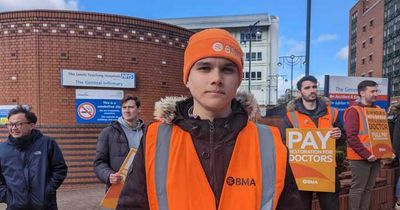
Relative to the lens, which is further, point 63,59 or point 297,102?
point 63,59

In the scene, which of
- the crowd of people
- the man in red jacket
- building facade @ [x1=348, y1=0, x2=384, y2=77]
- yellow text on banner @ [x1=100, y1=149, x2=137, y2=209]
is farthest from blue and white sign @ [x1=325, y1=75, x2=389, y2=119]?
building facade @ [x1=348, y1=0, x2=384, y2=77]

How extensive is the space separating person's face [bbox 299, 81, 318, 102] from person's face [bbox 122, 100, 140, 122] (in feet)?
6.53

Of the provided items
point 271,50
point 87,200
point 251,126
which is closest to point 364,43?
point 271,50

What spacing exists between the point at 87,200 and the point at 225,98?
23.6 feet

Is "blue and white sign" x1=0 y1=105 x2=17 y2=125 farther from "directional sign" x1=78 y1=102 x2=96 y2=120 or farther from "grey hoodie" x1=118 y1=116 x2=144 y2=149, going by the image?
"grey hoodie" x1=118 y1=116 x2=144 y2=149

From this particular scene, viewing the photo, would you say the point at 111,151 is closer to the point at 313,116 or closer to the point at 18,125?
the point at 18,125

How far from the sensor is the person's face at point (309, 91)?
14.3 ft

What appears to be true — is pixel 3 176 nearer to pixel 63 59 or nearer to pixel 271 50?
pixel 63 59

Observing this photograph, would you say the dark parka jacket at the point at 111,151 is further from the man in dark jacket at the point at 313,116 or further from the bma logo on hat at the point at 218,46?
the bma logo on hat at the point at 218,46

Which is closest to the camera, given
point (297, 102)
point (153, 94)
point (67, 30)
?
point (297, 102)

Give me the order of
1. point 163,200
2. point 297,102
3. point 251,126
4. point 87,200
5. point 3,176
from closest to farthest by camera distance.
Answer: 1. point 163,200
2. point 251,126
3. point 3,176
4. point 297,102
5. point 87,200

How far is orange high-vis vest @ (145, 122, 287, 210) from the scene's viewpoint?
1.52 m

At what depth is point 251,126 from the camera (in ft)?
5.60

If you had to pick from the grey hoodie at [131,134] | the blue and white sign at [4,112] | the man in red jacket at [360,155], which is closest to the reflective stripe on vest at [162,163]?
the grey hoodie at [131,134]
